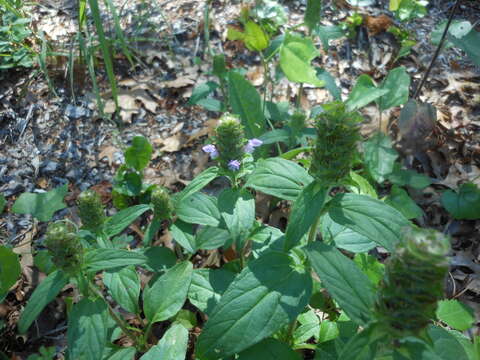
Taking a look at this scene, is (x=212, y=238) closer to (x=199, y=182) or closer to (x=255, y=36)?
(x=199, y=182)

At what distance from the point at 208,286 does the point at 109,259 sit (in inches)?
27.8

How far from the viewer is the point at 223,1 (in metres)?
4.96

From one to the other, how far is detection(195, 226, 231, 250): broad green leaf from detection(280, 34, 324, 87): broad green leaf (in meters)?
1.21

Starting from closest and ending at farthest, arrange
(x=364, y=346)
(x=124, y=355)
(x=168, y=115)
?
1. (x=364, y=346)
2. (x=124, y=355)
3. (x=168, y=115)

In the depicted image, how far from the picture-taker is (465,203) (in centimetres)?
304

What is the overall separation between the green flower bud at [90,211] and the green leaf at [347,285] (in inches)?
50.7

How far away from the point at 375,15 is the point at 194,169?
302 cm

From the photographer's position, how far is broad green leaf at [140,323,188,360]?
1.96m

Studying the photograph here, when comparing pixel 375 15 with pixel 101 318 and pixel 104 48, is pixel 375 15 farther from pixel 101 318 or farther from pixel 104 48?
pixel 101 318

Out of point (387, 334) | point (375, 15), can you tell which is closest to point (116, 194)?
point (387, 334)

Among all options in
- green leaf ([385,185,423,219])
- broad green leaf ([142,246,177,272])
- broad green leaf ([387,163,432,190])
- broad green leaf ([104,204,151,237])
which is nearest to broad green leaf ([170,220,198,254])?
broad green leaf ([142,246,177,272])

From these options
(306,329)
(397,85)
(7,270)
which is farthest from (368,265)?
(7,270)

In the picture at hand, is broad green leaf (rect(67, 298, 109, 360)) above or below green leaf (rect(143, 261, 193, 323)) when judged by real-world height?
above

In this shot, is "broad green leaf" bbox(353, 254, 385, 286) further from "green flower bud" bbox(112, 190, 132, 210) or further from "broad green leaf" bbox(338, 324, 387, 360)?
"green flower bud" bbox(112, 190, 132, 210)
